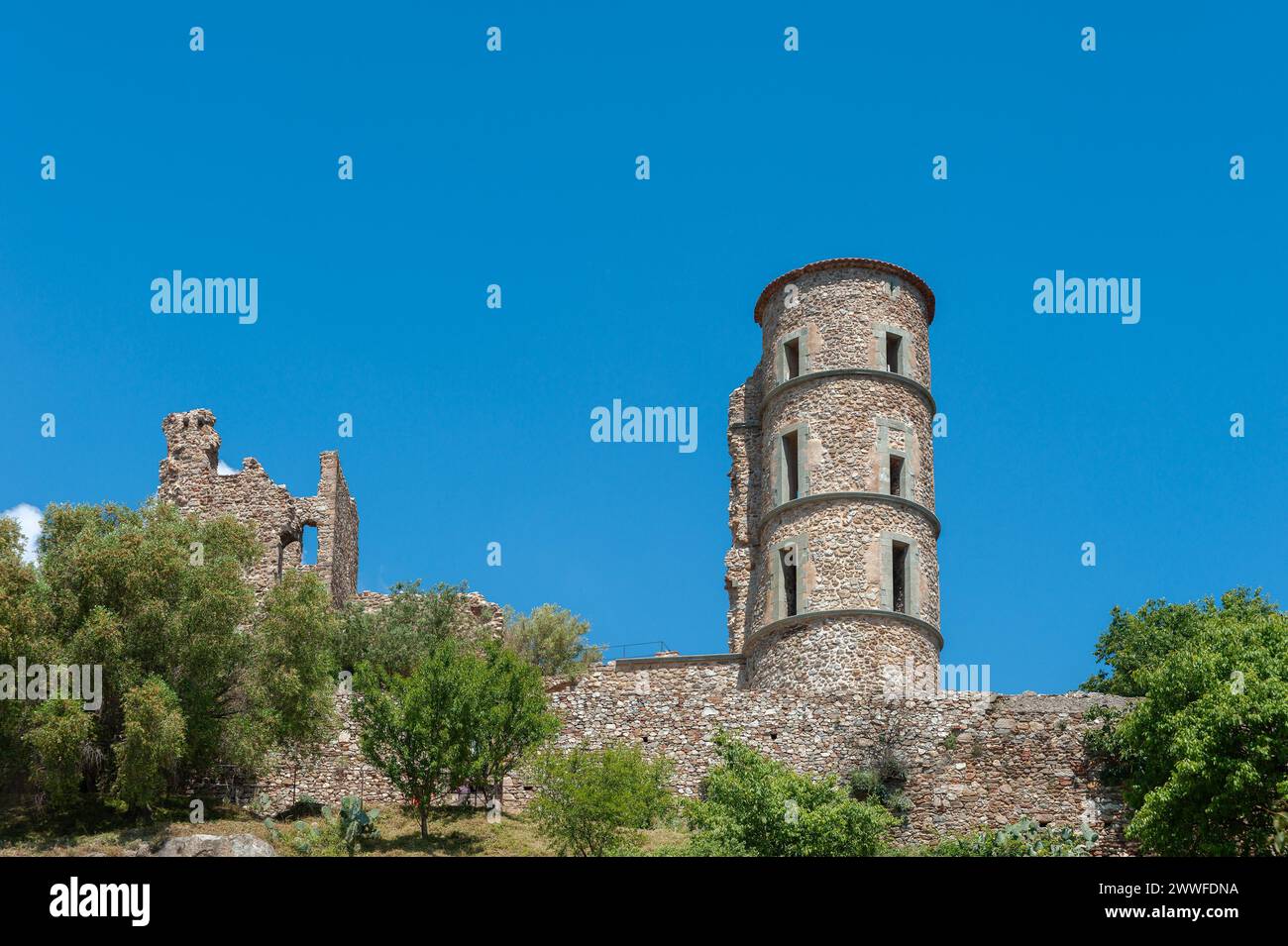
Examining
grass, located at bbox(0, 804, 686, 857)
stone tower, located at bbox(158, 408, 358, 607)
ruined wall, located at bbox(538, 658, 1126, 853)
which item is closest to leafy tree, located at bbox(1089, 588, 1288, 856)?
ruined wall, located at bbox(538, 658, 1126, 853)

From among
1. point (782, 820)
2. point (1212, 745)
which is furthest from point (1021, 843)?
point (782, 820)

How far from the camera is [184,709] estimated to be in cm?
2852

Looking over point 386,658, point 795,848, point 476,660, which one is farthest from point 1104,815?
point 386,658

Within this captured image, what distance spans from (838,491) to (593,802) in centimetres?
1184

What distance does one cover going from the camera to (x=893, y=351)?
3756 centimetres

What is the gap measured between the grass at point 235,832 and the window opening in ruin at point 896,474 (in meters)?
10.7

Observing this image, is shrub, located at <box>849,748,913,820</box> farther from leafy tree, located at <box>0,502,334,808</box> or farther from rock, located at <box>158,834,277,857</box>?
rock, located at <box>158,834,277,857</box>

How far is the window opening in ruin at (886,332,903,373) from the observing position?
37.2 m

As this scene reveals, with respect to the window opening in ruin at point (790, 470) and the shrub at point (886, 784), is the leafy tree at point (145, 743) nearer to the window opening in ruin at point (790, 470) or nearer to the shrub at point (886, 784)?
the shrub at point (886, 784)

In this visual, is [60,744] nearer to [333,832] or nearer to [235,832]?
[235,832]

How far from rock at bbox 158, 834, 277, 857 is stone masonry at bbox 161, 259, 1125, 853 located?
543 centimetres

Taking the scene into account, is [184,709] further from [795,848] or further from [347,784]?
[795,848]
